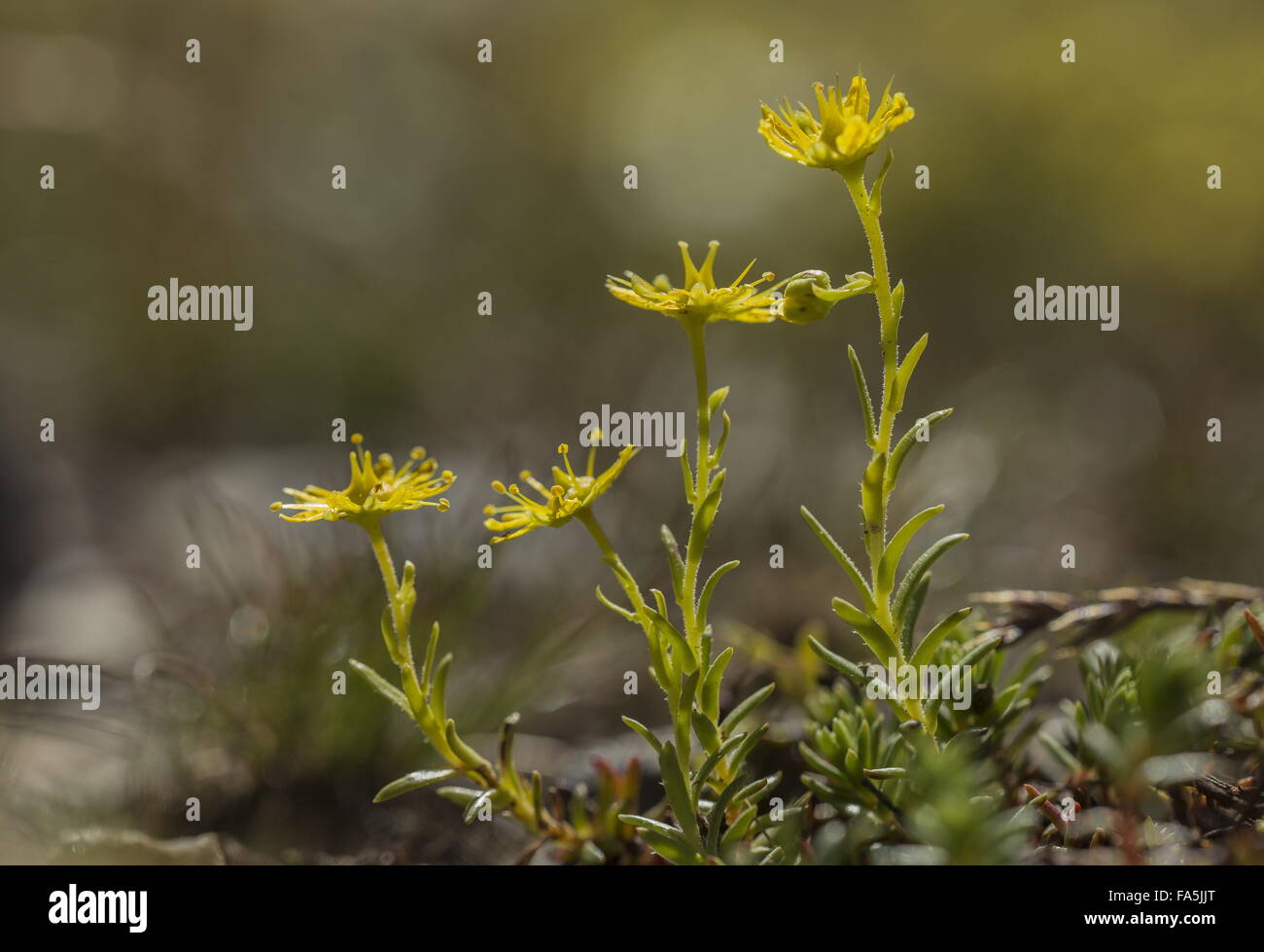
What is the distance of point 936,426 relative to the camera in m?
2.07

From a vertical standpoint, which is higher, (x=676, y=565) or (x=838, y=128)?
(x=838, y=128)

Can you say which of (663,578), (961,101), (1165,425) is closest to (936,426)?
(1165,425)

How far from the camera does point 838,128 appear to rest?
58cm

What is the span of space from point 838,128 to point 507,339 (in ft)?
5.85

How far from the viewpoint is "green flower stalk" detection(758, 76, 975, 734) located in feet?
1.89

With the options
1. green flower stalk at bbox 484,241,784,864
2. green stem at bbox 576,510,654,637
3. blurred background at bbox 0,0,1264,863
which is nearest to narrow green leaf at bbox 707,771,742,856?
green flower stalk at bbox 484,241,784,864

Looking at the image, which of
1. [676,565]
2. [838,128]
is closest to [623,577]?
[676,565]

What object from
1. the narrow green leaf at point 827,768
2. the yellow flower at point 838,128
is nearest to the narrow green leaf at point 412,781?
the narrow green leaf at point 827,768

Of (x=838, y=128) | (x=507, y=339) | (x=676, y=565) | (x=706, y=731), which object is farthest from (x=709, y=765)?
(x=507, y=339)

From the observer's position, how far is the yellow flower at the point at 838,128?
574 mm

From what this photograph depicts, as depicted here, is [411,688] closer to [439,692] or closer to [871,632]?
[439,692]

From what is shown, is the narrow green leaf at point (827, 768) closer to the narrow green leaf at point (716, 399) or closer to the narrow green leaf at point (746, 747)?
the narrow green leaf at point (746, 747)

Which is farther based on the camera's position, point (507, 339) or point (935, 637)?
point (507, 339)

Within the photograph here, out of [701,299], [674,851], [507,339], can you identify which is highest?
[507,339]
